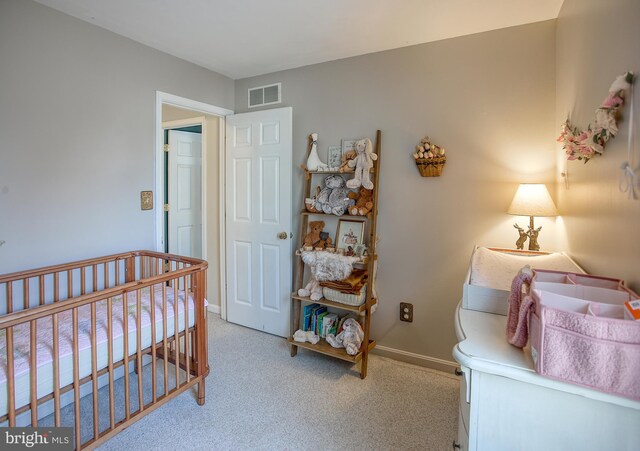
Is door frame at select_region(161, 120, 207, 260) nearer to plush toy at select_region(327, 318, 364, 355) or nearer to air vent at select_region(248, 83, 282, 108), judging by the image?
air vent at select_region(248, 83, 282, 108)

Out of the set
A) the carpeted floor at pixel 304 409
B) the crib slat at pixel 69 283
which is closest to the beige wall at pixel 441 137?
the carpeted floor at pixel 304 409

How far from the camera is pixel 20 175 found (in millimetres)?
1866

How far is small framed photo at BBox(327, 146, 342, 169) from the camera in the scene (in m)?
2.73

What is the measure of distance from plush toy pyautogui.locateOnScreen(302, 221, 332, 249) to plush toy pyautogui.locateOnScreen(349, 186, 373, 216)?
0.36 m

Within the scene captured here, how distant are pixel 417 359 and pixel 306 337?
0.86 meters

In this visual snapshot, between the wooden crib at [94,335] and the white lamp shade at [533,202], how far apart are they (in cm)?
191

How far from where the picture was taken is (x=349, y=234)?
2660 millimetres

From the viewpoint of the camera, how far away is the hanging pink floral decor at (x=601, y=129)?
1.09 m

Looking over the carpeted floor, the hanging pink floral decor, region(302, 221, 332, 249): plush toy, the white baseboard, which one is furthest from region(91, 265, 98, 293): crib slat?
the hanging pink floral decor

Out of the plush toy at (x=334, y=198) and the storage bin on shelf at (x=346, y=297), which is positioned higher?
the plush toy at (x=334, y=198)

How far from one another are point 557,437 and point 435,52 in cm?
231

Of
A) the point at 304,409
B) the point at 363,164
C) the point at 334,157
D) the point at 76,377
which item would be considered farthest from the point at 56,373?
the point at 334,157

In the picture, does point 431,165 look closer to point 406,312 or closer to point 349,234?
point 349,234

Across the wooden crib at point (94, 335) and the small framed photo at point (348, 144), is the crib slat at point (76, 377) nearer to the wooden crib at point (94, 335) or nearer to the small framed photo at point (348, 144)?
the wooden crib at point (94, 335)
